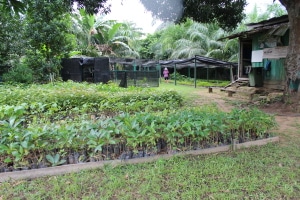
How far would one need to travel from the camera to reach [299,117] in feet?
17.9

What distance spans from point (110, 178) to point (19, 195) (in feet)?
2.75

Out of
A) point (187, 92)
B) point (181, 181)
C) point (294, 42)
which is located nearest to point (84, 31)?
point (187, 92)

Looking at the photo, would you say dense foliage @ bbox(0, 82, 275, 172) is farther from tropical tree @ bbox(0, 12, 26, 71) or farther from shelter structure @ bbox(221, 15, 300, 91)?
tropical tree @ bbox(0, 12, 26, 71)

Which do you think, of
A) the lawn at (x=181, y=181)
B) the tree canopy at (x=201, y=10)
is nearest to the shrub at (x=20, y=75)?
the tree canopy at (x=201, y=10)

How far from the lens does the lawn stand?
88.1 inches

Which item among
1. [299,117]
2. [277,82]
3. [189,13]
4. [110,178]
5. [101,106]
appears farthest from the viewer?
[277,82]

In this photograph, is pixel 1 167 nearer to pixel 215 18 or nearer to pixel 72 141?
pixel 72 141

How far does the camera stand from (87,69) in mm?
11805

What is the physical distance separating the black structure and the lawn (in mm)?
8959

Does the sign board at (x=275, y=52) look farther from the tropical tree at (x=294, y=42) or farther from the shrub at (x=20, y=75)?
the shrub at (x=20, y=75)

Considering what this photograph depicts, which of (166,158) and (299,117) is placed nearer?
(166,158)

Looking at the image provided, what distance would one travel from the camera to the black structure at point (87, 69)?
37.0 ft

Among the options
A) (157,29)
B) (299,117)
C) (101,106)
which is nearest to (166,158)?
(101,106)

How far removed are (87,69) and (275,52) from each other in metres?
8.04
